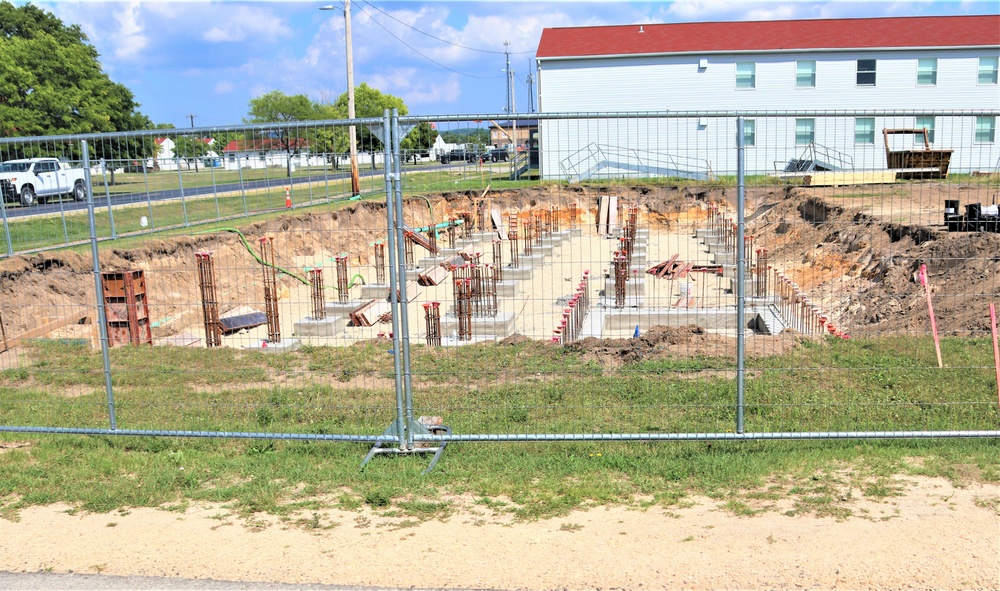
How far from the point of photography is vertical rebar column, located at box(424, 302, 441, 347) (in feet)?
42.0

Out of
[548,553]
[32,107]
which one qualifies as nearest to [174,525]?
[548,553]

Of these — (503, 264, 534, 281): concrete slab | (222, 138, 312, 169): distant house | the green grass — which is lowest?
(503, 264, 534, 281): concrete slab

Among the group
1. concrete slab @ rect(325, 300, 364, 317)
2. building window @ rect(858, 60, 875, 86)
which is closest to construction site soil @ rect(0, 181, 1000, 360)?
concrete slab @ rect(325, 300, 364, 317)

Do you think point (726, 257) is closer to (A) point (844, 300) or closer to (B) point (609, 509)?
(A) point (844, 300)

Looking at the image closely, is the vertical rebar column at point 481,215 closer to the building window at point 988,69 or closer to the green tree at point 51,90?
the green tree at point 51,90

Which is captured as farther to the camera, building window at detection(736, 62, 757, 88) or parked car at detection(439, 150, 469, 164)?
building window at detection(736, 62, 757, 88)

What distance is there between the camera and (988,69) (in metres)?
34.9

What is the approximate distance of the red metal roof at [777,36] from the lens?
3512 centimetres

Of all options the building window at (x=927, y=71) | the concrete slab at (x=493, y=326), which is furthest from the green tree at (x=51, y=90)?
the building window at (x=927, y=71)

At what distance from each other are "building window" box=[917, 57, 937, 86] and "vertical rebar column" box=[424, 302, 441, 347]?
101 feet

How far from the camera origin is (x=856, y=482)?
5582 mm

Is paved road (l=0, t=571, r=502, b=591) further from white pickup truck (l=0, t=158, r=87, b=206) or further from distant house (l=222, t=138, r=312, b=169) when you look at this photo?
white pickup truck (l=0, t=158, r=87, b=206)

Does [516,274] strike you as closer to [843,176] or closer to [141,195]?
[843,176]

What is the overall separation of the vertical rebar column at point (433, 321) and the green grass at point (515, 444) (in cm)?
329
